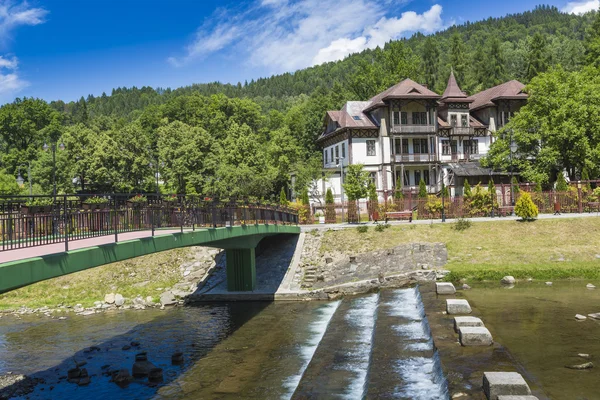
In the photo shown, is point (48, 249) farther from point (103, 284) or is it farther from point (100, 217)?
point (103, 284)

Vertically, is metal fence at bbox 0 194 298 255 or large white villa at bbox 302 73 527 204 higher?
large white villa at bbox 302 73 527 204

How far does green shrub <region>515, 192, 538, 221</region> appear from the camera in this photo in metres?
33.5

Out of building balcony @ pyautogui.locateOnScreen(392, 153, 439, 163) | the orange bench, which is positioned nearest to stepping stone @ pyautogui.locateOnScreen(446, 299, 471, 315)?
the orange bench

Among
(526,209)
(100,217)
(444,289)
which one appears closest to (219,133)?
(526,209)

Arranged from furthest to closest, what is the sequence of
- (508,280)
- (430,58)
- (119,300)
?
1. (430,58)
2. (119,300)
3. (508,280)

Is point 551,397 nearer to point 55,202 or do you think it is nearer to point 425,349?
point 425,349

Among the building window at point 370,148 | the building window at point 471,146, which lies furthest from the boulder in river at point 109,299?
the building window at point 471,146

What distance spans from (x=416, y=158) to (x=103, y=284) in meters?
34.8

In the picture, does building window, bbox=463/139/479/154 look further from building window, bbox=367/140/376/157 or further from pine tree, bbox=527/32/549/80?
pine tree, bbox=527/32/549/80

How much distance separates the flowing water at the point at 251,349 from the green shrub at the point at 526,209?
1315 centimetres

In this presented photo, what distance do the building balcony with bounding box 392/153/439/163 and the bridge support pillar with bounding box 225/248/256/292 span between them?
28.2 m

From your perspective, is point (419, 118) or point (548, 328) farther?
point (419, 118)

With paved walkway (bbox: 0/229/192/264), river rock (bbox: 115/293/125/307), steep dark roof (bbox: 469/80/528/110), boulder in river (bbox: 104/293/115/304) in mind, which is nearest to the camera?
paved walkway (bbox: 0/229/192/264)

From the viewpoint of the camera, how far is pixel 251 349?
59.5 feet
